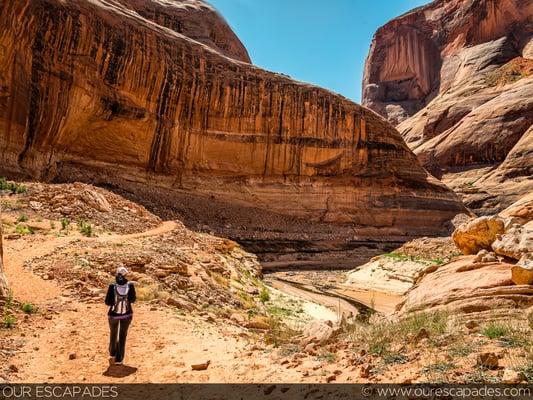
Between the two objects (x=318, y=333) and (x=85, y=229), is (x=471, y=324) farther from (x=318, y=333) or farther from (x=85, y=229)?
(x=85, y=229)

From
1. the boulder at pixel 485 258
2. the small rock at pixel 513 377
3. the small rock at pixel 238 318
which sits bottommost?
the small rock at pixel 238 318

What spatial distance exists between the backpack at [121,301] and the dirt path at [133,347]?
3.06 feet

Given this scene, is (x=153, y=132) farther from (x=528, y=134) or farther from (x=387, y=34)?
(x=387, y=34)

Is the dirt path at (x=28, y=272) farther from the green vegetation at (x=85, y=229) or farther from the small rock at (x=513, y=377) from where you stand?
the small rock at (x=513, y=377)

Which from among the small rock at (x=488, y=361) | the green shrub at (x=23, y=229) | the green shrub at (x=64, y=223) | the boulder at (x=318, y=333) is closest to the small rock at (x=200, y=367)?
the boulder at (x=318, y=333)

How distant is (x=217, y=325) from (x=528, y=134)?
59860 mm

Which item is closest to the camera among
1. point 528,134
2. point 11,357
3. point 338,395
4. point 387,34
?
point 338,395

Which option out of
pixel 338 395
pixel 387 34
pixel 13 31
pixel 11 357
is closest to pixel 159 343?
pixel 11 357

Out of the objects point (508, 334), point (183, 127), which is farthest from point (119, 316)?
point (183, 127)

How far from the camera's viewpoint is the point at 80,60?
100 feet

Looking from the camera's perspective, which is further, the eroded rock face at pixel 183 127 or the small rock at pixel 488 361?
the eroded rock face at pixel 183 127

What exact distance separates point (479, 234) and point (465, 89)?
71.7 metres

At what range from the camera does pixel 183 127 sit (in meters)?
38.0

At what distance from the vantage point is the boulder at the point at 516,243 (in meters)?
9.45
